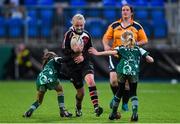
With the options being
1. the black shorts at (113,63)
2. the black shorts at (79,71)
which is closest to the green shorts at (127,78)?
the black shorts at (79,71)

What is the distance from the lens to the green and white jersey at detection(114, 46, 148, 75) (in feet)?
40.8

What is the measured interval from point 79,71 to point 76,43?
581 millimetres

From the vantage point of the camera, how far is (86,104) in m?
16.8

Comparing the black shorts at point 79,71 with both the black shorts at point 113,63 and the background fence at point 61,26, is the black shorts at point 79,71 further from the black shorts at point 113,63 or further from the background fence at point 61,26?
the background fence at point 61,26

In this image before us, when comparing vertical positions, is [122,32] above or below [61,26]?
above

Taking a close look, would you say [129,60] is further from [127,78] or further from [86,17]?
[86,17]

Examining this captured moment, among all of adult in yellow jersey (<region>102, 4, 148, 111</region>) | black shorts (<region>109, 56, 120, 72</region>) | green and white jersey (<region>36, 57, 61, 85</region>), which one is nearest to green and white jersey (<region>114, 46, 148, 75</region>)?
green and white jersey (<region>36, 57, 61, 85</region>)

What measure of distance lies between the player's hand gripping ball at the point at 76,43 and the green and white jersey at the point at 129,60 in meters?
1.02

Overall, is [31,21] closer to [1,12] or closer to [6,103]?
[1,12]

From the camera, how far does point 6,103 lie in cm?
1702

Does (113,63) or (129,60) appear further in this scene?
(113,63)

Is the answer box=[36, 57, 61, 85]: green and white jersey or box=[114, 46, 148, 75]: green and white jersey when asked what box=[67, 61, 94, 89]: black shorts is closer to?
box=[36, 57, 61, 85]: green and white jersey

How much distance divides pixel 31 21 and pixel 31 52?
1.21 m

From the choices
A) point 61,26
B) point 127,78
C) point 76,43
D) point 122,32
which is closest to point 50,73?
point 76,43
